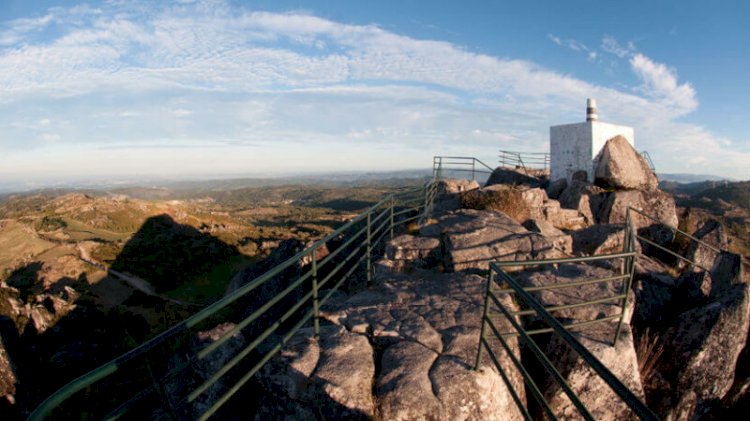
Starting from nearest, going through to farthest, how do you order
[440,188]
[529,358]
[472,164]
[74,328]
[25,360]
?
[529,358] → [440,188] → [25,360] → [472,164] → [74,328]

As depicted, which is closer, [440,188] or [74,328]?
[440,188]

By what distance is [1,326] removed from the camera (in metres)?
19.4

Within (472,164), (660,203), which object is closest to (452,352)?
(660,203)

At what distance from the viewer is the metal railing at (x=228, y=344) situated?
2248 millimetres

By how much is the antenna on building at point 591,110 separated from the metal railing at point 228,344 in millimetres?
9339

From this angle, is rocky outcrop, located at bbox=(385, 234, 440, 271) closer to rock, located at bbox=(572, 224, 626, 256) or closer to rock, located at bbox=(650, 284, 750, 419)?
rock, located at bbox=(650, 284, 750, 419)

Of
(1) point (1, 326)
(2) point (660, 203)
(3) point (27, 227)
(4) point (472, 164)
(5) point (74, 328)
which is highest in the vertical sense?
(4) point (472, 164)

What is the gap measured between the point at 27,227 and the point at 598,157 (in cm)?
5136

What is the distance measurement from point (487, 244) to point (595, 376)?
3.70m

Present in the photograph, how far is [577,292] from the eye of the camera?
625cm

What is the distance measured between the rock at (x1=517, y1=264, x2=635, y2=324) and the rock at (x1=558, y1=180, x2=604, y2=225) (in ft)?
28.3

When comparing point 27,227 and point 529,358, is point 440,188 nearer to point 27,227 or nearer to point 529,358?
point 529,358

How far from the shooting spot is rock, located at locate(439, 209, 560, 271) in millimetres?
7820

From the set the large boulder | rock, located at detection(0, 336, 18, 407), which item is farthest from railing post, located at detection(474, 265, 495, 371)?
rock, located at detection(0, 336, 18, 407)
